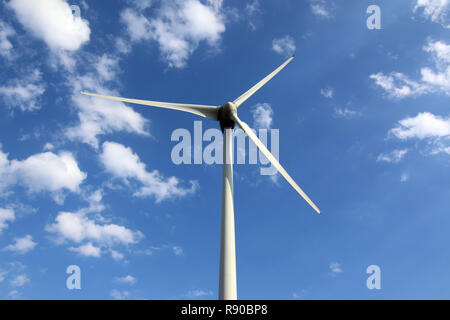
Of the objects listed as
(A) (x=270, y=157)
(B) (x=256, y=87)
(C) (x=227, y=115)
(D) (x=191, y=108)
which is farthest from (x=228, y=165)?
(B) (x=256, y=87)

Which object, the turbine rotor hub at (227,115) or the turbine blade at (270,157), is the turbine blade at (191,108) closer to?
the turbine rotor hub at (227,115)

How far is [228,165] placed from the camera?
2442cm

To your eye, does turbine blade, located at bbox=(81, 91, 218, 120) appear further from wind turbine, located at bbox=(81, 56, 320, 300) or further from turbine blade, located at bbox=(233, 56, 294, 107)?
turbine blade, located at bbox=(233, 56, 294, 107)

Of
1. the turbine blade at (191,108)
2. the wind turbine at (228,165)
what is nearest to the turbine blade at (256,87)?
the wind turbine at (228,165)

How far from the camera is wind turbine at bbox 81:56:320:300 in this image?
19.3 meters

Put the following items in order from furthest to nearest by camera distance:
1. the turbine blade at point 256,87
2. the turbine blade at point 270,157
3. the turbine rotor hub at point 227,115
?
the turbine blade at point 256,87 → the turbine rotor hub at point 227,115 → the turbine blade at point 270,157

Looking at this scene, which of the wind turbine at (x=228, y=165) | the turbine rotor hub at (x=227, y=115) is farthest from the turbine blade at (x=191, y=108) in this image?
the turbine rotor hub at (x=227, y=115)

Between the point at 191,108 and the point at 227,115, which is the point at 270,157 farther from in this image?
the point at 191,108

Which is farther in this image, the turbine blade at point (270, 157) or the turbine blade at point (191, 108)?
the turbine blade at point (191, 108)

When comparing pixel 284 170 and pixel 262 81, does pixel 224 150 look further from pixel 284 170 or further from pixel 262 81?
pixel 262 81

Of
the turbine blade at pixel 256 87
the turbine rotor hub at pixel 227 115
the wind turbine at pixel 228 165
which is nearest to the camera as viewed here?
the wind turbine at pixel 228 165

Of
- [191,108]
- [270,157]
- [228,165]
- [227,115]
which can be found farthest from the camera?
[191,108]

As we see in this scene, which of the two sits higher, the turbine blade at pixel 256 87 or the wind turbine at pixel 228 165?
the turbine blade at pixel 256 87

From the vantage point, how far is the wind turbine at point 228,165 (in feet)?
63.3
